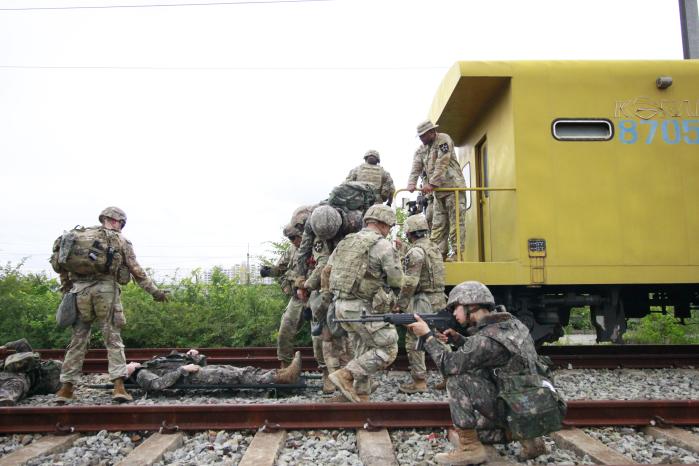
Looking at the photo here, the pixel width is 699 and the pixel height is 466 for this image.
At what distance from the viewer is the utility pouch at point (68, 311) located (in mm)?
4785

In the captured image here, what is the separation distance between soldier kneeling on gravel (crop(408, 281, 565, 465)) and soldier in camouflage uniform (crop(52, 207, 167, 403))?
3225mm

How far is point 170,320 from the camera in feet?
27.0

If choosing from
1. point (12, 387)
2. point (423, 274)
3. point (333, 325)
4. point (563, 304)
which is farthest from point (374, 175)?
point (12, 387)

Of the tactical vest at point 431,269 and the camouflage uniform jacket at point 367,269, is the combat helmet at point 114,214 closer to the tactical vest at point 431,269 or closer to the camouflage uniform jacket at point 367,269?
the camouflage uniform jacket at point 367,269

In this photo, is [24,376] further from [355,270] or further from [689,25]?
[689,25]

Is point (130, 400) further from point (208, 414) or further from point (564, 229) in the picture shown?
point (564, 229)

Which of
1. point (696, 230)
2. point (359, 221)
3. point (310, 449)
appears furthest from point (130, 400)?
point (696, 230)

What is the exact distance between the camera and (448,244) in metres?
6.58

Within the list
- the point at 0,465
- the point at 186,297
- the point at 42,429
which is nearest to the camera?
the point at 0,465

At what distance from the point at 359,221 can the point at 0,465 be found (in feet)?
11.2

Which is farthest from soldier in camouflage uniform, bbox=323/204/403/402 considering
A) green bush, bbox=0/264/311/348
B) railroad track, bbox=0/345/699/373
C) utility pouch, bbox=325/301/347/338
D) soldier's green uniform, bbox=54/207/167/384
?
green bush, bbox=0/264/311/348

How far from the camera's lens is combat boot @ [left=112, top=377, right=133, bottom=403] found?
15.2 ft

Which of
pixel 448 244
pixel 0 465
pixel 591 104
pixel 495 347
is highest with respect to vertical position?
pixel 591 104

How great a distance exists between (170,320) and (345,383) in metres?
4.97
